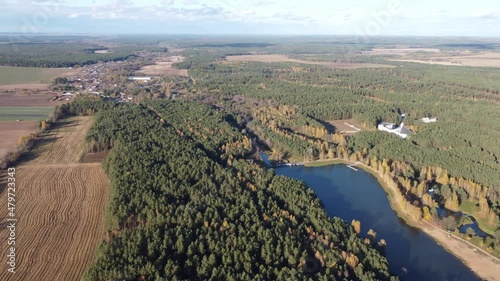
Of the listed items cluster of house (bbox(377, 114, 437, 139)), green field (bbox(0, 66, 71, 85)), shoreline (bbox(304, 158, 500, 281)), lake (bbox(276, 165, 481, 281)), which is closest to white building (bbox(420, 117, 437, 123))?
cluster of house (bbox(377, 114, 437, 139))

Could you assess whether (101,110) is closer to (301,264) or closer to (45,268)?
(45,268)

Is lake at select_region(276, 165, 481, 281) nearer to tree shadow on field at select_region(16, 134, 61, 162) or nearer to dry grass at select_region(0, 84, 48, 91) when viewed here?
tree shadow on field at select_region(16, 134, 61, 162)

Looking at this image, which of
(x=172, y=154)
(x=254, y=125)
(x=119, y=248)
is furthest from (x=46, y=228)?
(x=254, y=125)

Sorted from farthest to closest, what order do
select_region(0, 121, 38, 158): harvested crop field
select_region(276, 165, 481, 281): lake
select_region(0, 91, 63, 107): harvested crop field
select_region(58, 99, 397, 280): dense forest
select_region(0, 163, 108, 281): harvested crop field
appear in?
select_region(0, 91, 63, 107): harvested crop field → select_region(0, 121, 38, 158): harvested crop field → select_region(276, 165, 481, 281): lake → select_region(0, 163, 108, 281): harvested crop field → select_region(58, 99, 397, 280): dense forest

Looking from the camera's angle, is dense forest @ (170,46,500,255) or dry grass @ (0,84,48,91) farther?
dry grass @ (0,84,48,91)

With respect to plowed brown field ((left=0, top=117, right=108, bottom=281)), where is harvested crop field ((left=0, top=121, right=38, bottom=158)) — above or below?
above

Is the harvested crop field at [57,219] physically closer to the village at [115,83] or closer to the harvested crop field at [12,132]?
the harvested crop field at [12,132]

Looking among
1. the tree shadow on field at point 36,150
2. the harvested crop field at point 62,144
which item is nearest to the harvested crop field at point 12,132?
the tree shadow on field at point 36,150
